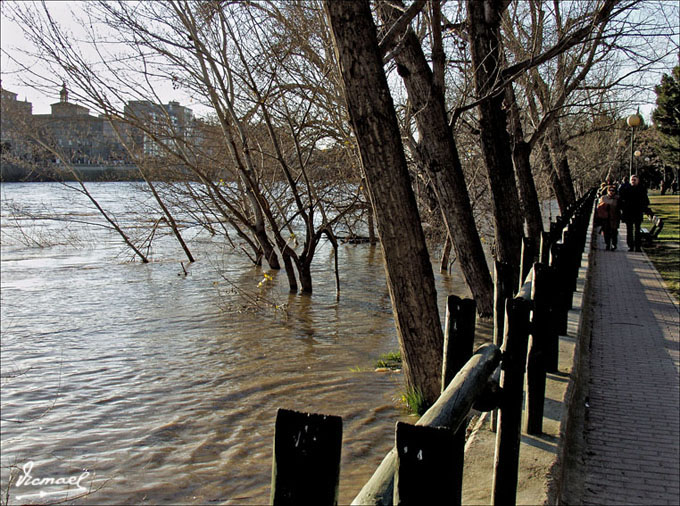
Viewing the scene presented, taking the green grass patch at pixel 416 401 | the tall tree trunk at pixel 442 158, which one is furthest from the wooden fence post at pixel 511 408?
the tall tree trunk at pixel 442 158

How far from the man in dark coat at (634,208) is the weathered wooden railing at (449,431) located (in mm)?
14580

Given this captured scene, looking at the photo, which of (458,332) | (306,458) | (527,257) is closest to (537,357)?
(458,332)

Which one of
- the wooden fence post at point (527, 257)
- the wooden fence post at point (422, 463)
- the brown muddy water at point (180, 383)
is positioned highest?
the wooden fence post at point (527, 257)

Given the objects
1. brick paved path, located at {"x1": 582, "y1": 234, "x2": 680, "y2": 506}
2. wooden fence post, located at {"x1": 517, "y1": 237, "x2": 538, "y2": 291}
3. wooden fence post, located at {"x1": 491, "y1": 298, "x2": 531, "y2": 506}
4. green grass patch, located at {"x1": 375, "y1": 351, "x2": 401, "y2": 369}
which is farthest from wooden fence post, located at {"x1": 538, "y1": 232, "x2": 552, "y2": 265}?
wooden fence post, located at {"x1": 491, "y1": 298, "x2": 531, "y2": 506}

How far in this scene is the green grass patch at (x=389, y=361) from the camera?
31.2ft

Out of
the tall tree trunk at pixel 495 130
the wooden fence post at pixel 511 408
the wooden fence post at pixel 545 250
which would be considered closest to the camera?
the wooden fence post at pixel 511 408

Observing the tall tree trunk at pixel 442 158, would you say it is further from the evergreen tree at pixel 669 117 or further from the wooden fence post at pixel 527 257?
the evergreen tree at pixel 669 117

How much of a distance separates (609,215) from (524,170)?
4.52 m

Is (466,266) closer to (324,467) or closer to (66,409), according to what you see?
(66,409)

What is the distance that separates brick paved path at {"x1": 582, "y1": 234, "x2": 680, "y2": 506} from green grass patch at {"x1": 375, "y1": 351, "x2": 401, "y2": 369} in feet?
8.50

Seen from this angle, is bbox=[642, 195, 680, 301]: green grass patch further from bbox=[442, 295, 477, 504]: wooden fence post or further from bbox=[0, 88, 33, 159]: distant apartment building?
bbox=[0, 88, 33, 159]: distant apartment building

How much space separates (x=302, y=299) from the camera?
Answer: 50.3ft

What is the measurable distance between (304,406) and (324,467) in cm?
669

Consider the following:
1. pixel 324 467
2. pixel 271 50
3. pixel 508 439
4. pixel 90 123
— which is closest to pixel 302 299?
pixel 271 50
